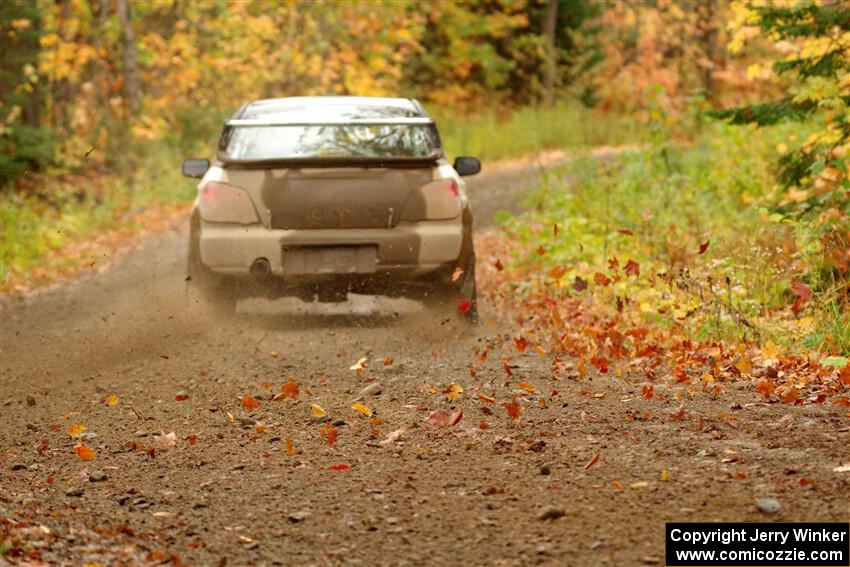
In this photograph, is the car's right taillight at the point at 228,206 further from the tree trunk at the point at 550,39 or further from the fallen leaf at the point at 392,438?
the tree trunk at the point at 550,39

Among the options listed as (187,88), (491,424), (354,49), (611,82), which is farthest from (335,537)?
(611,82)

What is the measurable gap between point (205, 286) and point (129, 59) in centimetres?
1594

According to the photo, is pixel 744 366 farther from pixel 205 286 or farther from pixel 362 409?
pixel 205 286

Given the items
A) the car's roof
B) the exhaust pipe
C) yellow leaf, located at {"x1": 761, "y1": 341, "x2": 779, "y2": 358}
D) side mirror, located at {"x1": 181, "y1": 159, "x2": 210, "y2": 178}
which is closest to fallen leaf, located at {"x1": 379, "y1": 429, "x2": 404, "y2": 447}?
yellow leaf, located at {"x1": 761, "y1": 341, "x2": 779, "y2": 358}

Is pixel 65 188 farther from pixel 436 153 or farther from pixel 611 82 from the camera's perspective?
pixel 611 82

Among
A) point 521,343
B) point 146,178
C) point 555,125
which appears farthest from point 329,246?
point 555,125

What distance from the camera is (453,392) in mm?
7203

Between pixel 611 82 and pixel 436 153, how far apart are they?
1088 inches

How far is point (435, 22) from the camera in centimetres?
3816

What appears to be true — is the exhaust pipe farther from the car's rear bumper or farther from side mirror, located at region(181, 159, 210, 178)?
side mirror, located at region(181, 159, 210, 178)

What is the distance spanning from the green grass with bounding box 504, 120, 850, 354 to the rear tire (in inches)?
115

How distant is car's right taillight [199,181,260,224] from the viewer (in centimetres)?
941

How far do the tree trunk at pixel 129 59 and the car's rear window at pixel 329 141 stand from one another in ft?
49.2

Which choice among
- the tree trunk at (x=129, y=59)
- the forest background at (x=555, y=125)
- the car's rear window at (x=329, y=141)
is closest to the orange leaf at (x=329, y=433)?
the forest background at (x=555, y=125)
